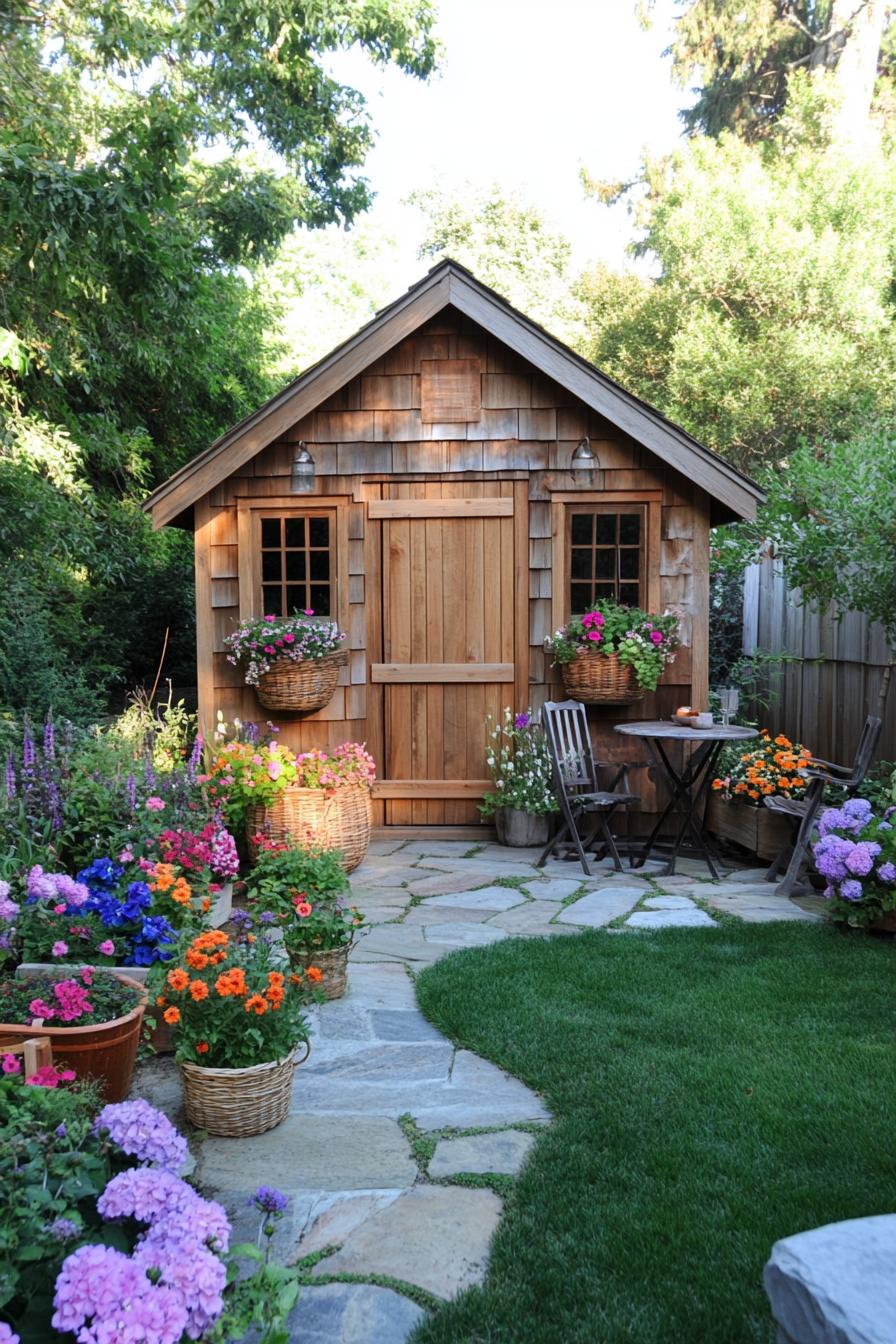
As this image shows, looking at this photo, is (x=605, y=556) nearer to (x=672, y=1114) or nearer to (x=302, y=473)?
(x=302, y=473)

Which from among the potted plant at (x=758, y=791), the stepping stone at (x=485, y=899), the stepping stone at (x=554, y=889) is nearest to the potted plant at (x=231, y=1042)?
the stepping stone at (x=485, y=899)

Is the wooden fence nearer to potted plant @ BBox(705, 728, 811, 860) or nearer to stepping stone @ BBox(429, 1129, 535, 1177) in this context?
potted plant @ BBox(705, 728, 811, 860)

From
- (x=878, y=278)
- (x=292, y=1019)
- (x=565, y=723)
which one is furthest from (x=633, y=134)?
(x=292, y=1019)

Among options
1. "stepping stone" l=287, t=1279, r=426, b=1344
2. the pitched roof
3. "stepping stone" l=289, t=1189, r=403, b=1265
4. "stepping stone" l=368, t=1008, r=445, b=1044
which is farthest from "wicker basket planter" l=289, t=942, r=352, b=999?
the pitched roof

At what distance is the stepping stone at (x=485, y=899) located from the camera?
557 cm

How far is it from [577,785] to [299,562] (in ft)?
7.78

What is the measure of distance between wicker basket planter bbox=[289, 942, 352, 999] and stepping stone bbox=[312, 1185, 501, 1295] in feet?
4.55

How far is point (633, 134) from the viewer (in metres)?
19.2

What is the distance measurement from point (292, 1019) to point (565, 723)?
4.07 meters

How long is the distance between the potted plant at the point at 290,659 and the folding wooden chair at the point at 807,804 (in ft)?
9.04

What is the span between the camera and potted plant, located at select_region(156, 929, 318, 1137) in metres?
3.01

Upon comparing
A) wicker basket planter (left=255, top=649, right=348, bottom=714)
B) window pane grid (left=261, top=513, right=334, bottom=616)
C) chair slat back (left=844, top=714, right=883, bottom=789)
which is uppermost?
window pane grid (left=261, top=513, right=334, bottom=616)

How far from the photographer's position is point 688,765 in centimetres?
666

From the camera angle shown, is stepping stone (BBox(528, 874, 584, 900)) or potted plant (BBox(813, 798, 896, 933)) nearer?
potted plant (BBox(813, 798, 896, 933))
